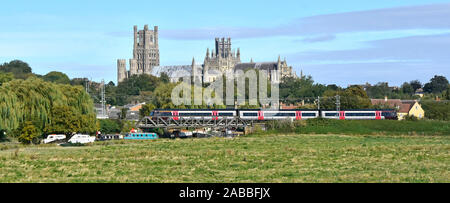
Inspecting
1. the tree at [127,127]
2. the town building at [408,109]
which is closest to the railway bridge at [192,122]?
the tree at [127,127]

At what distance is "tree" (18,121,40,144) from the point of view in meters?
51.4

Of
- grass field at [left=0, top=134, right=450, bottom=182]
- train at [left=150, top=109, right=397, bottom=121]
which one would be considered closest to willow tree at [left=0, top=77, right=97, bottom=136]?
grass field at [left=0, top=134, right=450, bottom=182]

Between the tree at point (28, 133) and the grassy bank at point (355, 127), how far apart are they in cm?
2251

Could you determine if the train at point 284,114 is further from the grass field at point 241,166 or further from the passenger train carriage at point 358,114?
the grass field at point 241,166

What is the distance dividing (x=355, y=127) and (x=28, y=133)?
110 ft

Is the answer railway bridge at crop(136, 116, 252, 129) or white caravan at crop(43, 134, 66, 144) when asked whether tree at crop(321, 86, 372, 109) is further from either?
white caravan at crop(43, 134, 66, 144)

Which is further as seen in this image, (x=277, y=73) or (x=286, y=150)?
(x=277, y=73)

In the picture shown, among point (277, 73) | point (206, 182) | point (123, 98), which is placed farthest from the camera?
point (277, 73)

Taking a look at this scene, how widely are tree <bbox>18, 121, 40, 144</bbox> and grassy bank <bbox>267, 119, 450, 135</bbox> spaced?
22.5 metres

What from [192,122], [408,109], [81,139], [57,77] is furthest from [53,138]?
[57,77]
